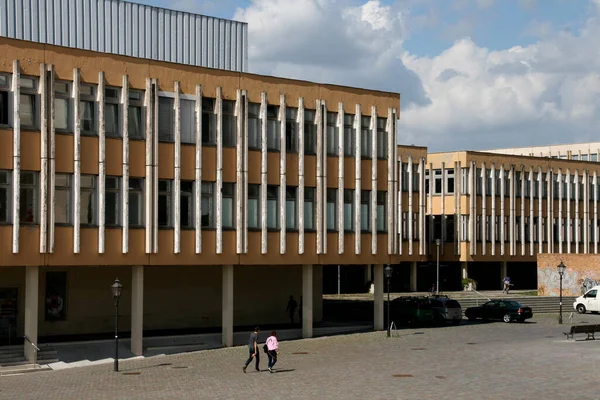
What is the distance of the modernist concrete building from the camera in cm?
8669

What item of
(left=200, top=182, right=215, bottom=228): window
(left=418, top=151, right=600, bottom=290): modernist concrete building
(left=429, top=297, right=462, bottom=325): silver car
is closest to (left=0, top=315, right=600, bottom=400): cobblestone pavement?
(left=200, top=182, right=215, bottom=228): window

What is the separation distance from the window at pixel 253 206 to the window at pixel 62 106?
31.0ft

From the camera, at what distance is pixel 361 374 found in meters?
35.4

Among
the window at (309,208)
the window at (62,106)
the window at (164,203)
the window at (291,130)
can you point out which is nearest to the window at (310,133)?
the window at (291,130)

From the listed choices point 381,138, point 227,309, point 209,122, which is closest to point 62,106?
point 209,122

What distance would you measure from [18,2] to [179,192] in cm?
1027

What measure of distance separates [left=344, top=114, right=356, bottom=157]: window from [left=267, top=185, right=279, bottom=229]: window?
4.87 m

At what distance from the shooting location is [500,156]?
8888 cm

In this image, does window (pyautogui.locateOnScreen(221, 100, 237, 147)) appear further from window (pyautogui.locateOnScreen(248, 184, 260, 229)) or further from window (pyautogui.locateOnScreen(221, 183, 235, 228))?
window (pyautogui.locateOnScreen(248, 184, 260, 229))

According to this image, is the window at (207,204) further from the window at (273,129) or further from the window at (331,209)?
the window at (331,209)

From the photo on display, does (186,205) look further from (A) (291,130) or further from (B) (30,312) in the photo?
(B) (30,312)

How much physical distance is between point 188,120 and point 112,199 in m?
5.15

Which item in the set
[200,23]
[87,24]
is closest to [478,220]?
[200,23]

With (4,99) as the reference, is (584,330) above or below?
below
